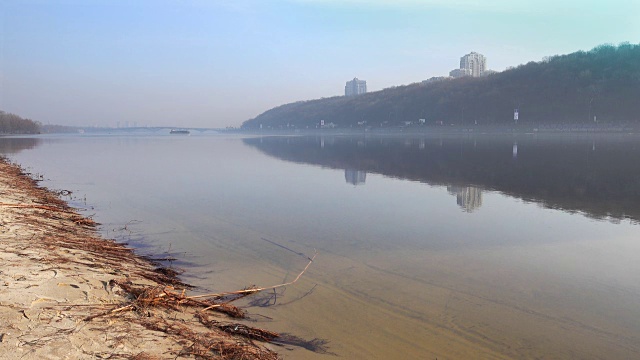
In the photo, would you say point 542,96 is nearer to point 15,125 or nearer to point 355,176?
point 355,176

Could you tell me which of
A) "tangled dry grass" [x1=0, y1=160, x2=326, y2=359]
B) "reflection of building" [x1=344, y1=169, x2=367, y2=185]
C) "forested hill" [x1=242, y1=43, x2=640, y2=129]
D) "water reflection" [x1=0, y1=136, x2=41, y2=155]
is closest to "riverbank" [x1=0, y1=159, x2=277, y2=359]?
"tangled dry grass" [x1=0, y1=160, x2=326, y2=359]

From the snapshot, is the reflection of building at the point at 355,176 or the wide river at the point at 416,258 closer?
the wide river at the point at 416,258

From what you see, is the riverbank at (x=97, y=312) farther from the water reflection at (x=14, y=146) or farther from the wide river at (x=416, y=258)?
the water reflection at (x=14, y=146)

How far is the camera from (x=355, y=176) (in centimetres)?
1872

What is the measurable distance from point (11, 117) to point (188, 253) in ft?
456

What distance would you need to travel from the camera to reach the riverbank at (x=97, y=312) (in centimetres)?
335

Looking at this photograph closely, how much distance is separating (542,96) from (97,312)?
106927mm

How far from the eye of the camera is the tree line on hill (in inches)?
4434

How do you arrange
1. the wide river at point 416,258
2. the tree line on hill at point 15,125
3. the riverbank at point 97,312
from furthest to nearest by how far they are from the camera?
the tree line on hill at point 15,125 → the wide river at point 416,258 → the riverbank at point 97,312

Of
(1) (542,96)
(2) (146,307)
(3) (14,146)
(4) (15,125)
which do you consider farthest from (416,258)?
(4) (15,125)

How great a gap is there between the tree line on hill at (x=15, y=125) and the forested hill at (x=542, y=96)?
Result: 99430 mm

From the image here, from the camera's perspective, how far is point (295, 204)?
12109mm

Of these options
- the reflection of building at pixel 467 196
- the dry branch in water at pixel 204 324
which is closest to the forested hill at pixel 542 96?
the reflection of building at pixel 467 196

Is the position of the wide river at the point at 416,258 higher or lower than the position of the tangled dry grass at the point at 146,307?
lower
